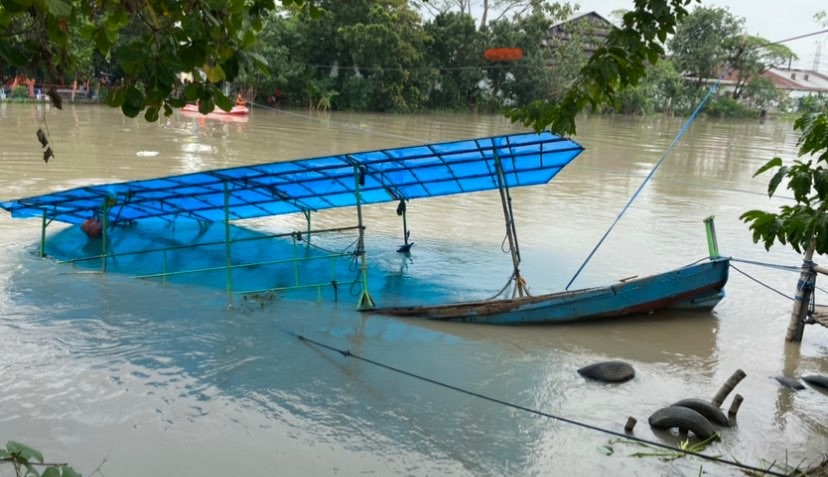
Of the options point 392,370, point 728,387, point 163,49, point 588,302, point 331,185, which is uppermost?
point 163,49

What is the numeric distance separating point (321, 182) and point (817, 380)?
6.37 meters

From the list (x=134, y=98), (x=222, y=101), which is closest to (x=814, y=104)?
(x=222, y=101)

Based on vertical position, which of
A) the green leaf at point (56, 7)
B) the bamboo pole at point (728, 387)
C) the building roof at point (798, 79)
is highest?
the building roof at point (798, 79)

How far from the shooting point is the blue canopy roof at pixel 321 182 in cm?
797

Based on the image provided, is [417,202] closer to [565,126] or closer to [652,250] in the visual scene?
[652,250]

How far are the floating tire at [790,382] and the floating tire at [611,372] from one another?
66.0 inches

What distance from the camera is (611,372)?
700 cm

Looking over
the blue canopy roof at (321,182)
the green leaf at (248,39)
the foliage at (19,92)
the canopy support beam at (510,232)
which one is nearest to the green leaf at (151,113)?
the green leaf at (248,39)

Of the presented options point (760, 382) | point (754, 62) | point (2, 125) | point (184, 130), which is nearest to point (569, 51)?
point (754, 62)

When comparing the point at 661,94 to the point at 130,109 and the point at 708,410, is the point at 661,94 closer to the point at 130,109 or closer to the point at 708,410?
the point at 708,410

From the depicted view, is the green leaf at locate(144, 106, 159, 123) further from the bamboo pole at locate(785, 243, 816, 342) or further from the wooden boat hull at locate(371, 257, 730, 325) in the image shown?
the bamboo pole at locate(785, 243, 816, 342)

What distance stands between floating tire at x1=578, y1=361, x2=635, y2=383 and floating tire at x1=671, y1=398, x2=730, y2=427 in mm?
883

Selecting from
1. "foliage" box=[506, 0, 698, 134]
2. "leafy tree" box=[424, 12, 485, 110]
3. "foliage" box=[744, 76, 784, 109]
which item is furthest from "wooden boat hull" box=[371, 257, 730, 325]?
"foliage" box=[744, 76, 784, 109]

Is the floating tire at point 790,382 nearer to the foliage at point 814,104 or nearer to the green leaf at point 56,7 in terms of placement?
the foliage at point 814,104
